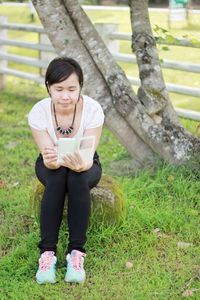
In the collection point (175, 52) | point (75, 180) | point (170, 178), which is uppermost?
point (75, 180)

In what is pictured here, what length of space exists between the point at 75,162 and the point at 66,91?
0.42 meters

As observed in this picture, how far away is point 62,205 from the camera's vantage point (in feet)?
11.2

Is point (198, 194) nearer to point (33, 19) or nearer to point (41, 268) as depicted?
point (41, 268)

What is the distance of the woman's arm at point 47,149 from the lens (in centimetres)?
333

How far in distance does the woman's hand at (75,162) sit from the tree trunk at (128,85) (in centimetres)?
149

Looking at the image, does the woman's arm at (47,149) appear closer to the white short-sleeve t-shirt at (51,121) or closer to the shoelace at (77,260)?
the white short-sleeve t-shirt at (51,121)

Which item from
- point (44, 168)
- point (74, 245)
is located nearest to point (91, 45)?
point (44, 168)

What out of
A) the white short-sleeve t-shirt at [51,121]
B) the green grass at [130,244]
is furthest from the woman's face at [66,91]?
the green grass at [130,244]

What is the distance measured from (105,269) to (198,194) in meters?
1.17

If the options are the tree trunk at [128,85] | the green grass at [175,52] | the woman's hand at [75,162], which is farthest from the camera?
the green grass at [175,52]

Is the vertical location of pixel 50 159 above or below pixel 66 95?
below

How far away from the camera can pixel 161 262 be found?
356cm

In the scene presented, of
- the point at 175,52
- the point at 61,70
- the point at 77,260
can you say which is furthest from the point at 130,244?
the point at 175,52

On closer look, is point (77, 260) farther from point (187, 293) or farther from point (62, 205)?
point (187, 293)
